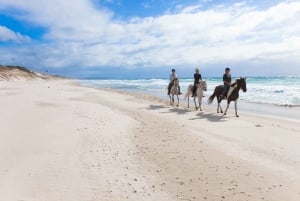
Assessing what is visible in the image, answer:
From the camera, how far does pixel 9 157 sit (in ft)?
29.5

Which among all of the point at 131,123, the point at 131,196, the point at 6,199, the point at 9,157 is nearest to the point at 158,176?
the point at 131,196

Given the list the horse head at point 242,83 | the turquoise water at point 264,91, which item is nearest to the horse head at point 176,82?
the horse head at point 242,83

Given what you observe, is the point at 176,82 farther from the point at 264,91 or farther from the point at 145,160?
the point at 264,91

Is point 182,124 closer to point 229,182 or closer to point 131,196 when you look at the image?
point 229,182

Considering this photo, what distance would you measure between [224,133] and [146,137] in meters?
2.86

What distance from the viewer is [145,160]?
29.4 feet

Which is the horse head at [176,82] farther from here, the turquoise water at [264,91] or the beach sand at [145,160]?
the beach sand at [145,160]

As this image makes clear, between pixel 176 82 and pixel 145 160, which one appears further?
pixel 176 82

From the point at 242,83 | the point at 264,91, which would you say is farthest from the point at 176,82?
the point at 264,91

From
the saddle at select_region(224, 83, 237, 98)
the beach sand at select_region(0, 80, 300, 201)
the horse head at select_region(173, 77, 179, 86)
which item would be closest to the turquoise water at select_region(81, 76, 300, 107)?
the saddle at select_region(224, 83, 237, 98)

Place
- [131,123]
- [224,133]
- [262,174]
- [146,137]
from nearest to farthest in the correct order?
[262,174]
[146,137]
[224,133]
[131,123]

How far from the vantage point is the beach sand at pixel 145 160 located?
6.91m

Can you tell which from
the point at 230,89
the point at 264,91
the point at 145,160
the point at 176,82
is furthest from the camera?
the point at 264,91

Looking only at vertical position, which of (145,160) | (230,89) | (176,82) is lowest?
(145,160)
